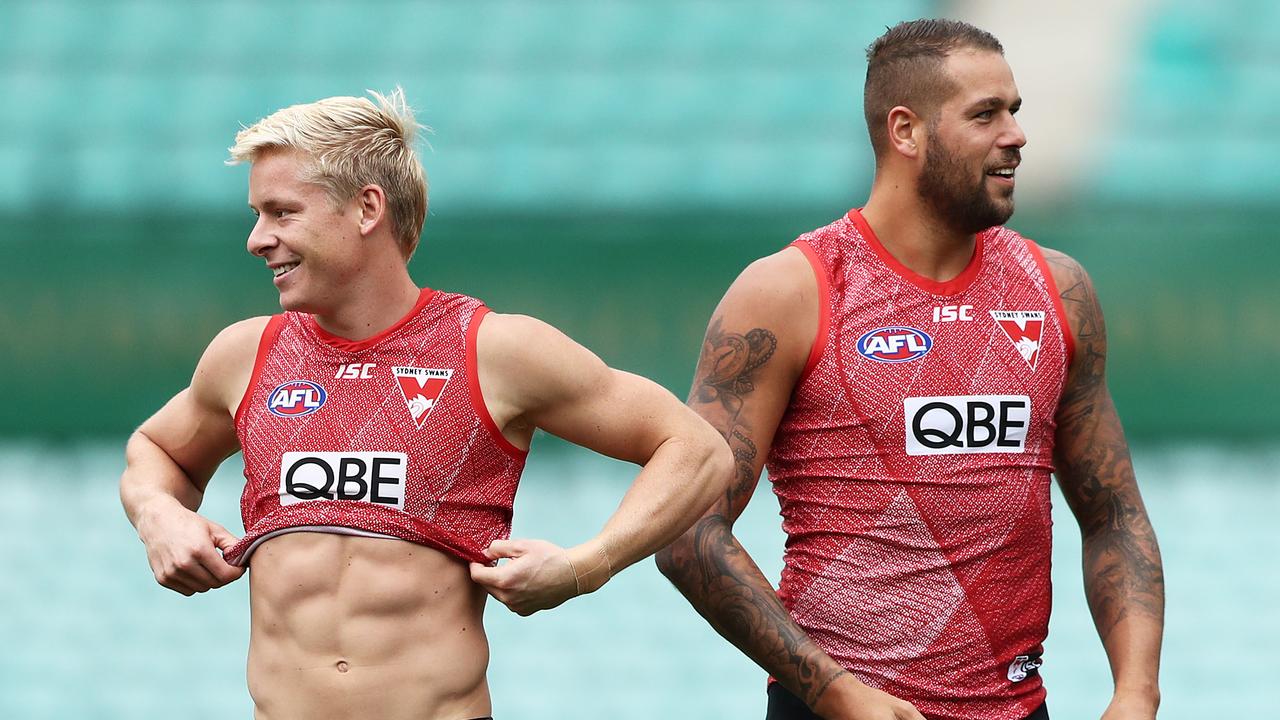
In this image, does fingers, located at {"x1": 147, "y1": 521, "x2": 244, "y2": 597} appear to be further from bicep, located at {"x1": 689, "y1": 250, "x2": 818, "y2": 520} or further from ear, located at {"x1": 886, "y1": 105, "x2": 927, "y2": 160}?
ear, located at {"x1": 886, "y1": 105, "x2": 927, "y2": 160}

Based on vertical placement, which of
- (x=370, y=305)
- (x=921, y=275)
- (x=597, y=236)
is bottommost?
(x=370, y=305)

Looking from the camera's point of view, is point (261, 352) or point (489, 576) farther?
point (261, 352)

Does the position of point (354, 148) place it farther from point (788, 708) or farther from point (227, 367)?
point (788, 708)

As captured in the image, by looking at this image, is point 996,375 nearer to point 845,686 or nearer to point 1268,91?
point 845,686

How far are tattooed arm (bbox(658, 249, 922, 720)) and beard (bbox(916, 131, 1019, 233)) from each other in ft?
0.88

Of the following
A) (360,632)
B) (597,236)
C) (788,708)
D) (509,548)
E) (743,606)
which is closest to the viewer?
(509,548)

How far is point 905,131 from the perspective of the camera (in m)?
3.26

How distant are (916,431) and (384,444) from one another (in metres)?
0.95

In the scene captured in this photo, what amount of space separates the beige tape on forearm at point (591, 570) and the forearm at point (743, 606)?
368 millimetres

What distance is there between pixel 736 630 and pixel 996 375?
65 cm

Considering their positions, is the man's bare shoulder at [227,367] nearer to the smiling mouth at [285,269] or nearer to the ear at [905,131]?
the smiling mouth at [285,269]

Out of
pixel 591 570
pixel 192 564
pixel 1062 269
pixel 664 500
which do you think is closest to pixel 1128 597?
pixel 1062 269

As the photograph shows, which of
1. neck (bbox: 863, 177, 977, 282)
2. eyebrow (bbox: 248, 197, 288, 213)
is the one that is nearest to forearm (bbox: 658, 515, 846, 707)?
neck (bbox: 863, 177, 977, 282)

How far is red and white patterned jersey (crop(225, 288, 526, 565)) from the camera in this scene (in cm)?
293
